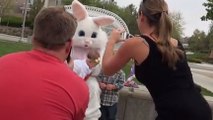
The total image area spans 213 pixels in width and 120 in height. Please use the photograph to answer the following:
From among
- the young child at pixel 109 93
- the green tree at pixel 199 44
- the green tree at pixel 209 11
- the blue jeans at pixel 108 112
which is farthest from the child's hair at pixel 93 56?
the green tree at pixel 199 44

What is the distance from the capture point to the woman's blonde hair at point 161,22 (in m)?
3.28

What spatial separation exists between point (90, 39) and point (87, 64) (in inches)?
14.7

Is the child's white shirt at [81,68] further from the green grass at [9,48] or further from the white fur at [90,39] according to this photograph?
the green grass at [9,48]

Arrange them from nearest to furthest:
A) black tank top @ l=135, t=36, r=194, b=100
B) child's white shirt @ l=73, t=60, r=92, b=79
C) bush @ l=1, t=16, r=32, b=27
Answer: black tank top @ l=135, t=36, r=194, b=100
child's white shirt @ l=73, t=60, r=92, b=79
bush @ l=1, t=16, r=32, b=27

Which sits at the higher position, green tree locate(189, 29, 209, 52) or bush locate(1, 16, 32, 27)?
bush locate(1, 16, 32, 27)

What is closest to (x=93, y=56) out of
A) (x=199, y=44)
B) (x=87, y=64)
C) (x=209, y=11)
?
(x=87, y=64)

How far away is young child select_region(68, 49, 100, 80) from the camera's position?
221 inches

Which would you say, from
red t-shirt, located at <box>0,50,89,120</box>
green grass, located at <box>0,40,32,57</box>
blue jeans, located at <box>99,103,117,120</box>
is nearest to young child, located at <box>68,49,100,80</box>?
blue jeans, located at <box>99,103,117,120</box>

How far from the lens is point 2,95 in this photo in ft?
8.04

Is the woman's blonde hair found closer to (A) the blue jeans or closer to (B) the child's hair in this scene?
(B) the child's hair

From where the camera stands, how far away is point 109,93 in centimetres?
625

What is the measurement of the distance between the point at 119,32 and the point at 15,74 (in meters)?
1.47

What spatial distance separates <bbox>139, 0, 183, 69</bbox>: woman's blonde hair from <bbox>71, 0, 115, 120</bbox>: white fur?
8.28 ft

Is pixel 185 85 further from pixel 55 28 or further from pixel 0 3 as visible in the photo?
pixel 0 3
